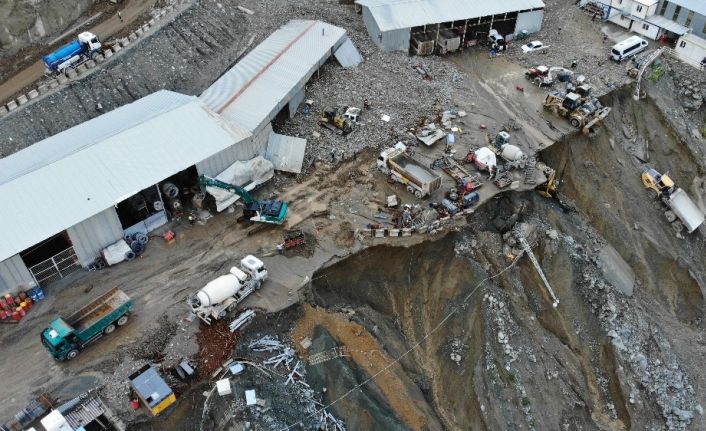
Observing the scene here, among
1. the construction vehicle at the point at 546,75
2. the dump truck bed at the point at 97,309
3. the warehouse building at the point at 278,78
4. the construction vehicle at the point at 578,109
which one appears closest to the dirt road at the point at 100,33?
the warehouse building at the point at 278,78

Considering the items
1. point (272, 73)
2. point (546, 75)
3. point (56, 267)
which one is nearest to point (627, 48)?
point (546, 75)

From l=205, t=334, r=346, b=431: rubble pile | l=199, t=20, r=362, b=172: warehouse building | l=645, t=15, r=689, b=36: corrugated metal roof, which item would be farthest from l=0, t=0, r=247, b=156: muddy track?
l=645, t=15, r=689, b=36: corrugated metal roof

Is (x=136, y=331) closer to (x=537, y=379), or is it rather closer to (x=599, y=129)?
(x=537, y=379)

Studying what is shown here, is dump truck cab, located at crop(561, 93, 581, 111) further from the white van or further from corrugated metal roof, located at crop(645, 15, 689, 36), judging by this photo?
corrugated metal roof, located at crop(645, 15, 689, 36)

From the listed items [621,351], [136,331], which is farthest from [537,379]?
[136,331]

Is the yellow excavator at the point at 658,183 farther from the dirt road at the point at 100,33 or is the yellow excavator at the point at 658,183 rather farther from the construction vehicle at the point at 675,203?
the dirt road at the point at 100,33
